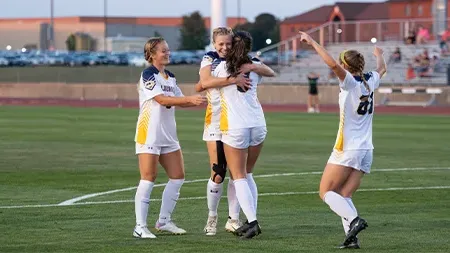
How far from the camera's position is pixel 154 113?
12.3 m

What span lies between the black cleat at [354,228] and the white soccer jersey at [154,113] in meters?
2.21

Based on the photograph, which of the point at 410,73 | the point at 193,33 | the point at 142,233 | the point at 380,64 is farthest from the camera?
the point at 193,33

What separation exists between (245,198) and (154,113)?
4.43ft

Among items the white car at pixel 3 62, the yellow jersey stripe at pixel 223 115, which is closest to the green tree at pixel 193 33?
the white car at pixel 3 62

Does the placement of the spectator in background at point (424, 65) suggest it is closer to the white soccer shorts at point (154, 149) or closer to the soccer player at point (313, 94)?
the soccer player at point (313, 94)

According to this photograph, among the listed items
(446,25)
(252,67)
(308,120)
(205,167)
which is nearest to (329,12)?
(446,25)

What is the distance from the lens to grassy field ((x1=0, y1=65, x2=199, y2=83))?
226 feet

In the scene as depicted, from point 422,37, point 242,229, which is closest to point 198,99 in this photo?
point 242,229

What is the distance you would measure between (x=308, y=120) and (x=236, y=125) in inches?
1034

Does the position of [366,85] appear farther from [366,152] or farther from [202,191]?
[202,191]

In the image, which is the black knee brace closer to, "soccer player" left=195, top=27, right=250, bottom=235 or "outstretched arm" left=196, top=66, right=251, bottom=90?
"soccer player" left=195, top=27, right=250, bottom=235

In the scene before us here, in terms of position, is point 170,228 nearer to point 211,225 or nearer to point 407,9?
point 211,225

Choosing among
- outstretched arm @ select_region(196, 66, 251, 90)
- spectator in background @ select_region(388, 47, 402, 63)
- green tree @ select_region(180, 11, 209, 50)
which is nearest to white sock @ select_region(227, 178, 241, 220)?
outstretched arm @ select_region(196, 66, 251, 90)

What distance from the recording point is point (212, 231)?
12367 mm
